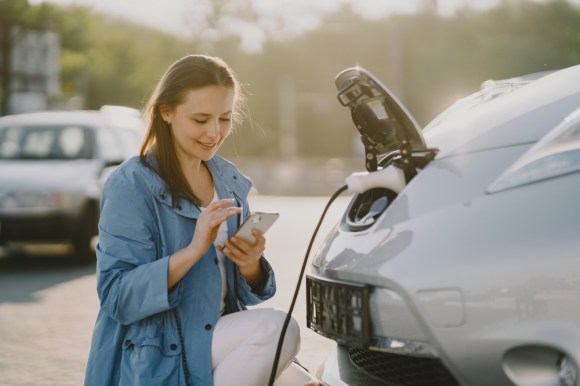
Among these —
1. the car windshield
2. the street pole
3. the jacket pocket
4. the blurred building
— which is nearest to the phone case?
the jacket pocket

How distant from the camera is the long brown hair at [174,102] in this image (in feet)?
10.2

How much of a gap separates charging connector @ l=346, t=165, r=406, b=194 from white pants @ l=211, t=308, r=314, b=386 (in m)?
0.54

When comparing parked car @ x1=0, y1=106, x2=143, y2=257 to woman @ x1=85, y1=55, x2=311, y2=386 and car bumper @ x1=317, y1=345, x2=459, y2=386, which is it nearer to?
woman @ x1=85, y1=55, x2=311, y2=386

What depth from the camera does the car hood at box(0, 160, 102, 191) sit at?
9.93 m

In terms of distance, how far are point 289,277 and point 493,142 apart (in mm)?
6016

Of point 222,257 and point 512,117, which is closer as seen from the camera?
point 512,117

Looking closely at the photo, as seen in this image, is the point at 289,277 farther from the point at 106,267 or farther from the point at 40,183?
the point at 106,267

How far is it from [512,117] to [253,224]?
872 millimetres

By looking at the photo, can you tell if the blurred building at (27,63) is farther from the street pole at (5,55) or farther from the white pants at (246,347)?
the white pants at (246,347)

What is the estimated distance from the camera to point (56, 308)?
23.9 feet

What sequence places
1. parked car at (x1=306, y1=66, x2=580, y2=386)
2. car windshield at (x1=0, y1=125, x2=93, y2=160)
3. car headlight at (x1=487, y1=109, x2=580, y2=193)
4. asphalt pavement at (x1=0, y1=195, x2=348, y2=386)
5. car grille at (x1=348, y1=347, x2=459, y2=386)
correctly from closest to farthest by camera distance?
parked car at (x1=306, y1=66, x2=580, y2=386) < car headlight at (x1=487, y1=109, x2=580, y2=193) < car grille at (x1=348, y1=347, x2=459, y2=386) < asphalt pavement at (x1=0, y1=195, x2=348, y2=386) < car windshield at (x1=0, y1=125, x2=93, y2=160)

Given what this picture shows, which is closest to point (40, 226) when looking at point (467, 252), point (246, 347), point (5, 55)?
point (246, 347)

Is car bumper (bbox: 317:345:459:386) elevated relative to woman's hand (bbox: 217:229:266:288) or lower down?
lower down

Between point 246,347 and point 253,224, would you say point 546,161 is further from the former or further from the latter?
point 246,347
